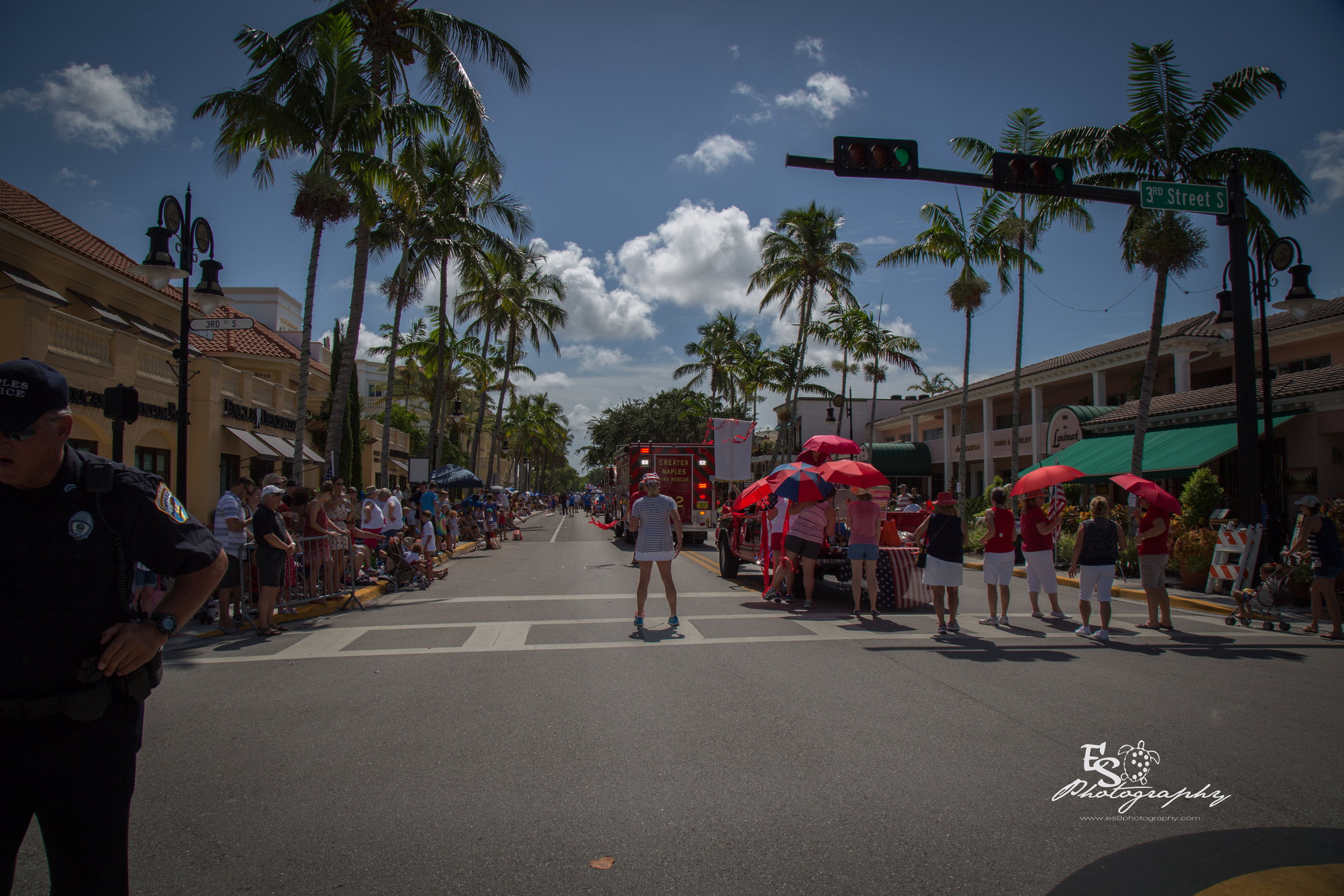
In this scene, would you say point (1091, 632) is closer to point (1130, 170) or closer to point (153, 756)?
point (153, 756)

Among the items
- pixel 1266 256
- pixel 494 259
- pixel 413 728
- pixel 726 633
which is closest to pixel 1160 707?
pixel 726 633

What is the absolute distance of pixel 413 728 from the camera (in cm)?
520

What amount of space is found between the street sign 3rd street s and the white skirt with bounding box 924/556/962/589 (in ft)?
19.1

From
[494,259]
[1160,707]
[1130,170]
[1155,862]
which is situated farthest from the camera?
[494,259]

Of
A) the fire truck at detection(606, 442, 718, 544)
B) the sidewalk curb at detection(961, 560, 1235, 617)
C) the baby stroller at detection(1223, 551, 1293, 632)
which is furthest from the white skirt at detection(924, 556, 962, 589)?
the fire truck at detection(606, 442, 718, 544)

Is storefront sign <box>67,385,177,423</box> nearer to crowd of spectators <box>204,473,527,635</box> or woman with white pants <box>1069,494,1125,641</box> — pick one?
crowd of spectators <box>204,473,527,635</box>

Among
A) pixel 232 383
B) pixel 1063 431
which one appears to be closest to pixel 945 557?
pixel 1063 431

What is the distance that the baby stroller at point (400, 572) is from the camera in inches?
528

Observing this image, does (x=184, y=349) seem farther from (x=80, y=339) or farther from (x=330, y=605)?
(x=80, y=339)

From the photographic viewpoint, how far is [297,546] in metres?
10.6

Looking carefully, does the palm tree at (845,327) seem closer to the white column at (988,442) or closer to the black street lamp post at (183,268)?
the white column at (988,442)

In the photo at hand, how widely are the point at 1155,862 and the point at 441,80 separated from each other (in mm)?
17309

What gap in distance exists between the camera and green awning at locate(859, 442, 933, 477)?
4103 cm

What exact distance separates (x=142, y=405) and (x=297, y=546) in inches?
419
